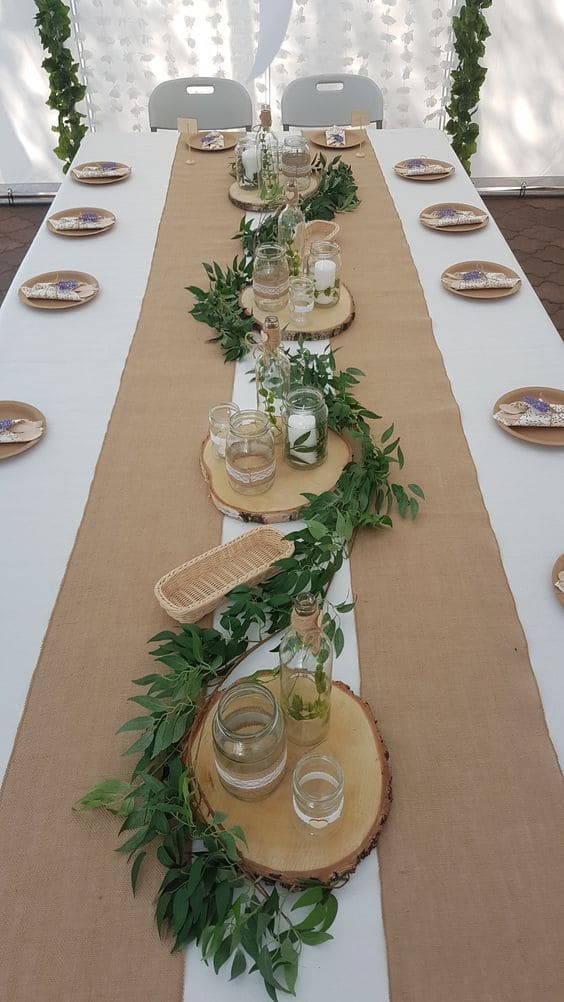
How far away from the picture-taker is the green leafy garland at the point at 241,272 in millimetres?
1798

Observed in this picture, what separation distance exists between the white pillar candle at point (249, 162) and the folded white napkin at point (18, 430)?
4.00ft

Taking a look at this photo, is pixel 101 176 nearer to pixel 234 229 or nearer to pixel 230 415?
pixel 234 229

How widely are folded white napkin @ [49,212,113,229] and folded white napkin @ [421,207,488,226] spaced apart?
88cm

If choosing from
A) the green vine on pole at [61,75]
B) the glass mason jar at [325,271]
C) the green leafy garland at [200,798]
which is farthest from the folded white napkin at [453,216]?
the green vine on pole at [61,75]

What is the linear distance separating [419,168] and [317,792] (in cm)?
211

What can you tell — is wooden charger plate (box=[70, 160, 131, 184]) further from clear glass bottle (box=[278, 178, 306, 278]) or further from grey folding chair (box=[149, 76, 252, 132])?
clear glass bottle (box=[278, 178, 306, 278])

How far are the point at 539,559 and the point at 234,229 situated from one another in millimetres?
1409

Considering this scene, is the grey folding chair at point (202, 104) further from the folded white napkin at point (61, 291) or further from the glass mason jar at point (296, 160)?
the folded white napkin at point (61, 291)

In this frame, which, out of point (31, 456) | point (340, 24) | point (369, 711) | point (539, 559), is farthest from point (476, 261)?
point (340, 24)

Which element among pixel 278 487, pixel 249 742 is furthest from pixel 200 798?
pixel 278 487

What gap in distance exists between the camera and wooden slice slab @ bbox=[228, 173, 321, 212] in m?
2.35

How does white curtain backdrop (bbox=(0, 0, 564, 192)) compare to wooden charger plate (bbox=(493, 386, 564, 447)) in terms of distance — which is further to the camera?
white curtain backdrop (bbox=(0, 0, 564, 192))

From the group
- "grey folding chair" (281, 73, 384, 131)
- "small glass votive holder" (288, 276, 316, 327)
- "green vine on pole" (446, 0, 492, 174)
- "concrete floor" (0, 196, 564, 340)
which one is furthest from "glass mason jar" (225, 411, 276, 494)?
"green vine on pole" (446, 0, 492, 174)

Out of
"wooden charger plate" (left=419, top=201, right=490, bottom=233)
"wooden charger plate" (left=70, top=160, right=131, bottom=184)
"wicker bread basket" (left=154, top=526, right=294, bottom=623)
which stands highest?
"wooden charger plate" (left=70, top=160, right=131, bottom=184)
